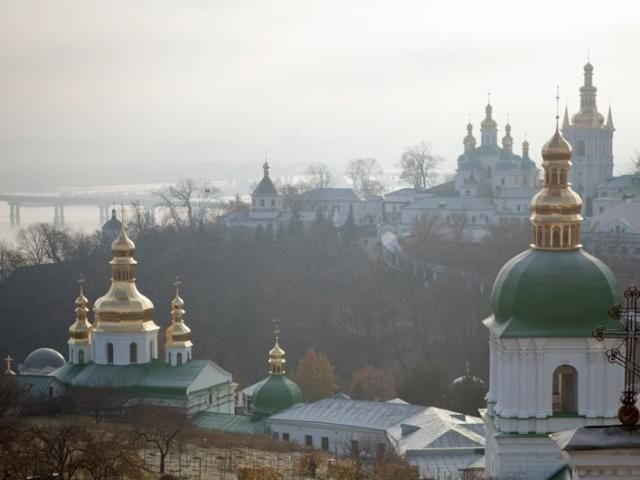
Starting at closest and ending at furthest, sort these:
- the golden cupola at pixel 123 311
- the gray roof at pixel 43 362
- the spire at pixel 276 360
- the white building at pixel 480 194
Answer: the golden cupola at pixel 123 311 → the spire at pixel 276 360 → the gray roof at pixel 43 362 → the white building at pixel 480 194

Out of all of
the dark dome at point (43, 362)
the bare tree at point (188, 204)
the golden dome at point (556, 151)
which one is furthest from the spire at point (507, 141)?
the golden dome at point (556, 151)

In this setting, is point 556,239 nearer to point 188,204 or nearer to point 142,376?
point 142,376

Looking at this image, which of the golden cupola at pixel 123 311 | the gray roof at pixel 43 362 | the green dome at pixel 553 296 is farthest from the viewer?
the gray roof at pixel 43 362

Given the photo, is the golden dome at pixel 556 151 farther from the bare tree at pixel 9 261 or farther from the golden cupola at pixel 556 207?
the bare tree at pixel 9 261

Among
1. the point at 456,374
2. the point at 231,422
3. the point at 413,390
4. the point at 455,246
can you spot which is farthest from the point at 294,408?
the point at 455,246

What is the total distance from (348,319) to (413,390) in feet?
34.7

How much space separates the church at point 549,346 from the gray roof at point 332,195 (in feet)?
154

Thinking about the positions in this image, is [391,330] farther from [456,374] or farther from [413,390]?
[413,390]

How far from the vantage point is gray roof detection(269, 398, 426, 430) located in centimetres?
2517

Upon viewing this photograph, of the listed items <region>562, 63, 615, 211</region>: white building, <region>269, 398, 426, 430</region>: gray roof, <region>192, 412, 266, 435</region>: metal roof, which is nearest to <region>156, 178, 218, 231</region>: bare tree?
<region>562, 63, 615, 211</region>: white building

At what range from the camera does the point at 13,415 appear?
24750mm

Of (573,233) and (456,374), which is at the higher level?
(573,233)

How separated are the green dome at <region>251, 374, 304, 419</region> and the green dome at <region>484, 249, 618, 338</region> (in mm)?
13962

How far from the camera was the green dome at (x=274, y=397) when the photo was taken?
27664 mm
